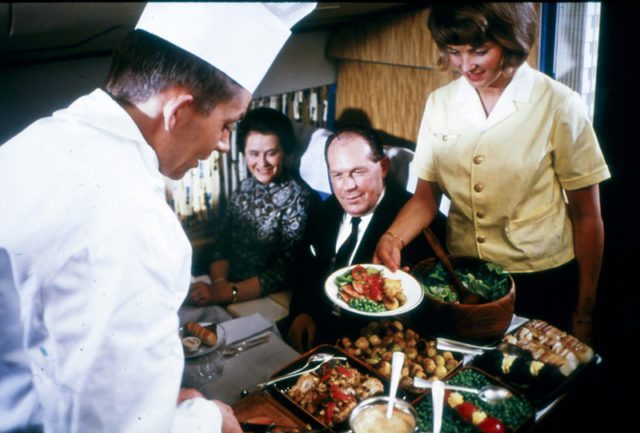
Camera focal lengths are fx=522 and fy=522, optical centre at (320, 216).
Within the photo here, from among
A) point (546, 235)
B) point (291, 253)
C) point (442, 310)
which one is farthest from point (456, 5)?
point (291, 253)

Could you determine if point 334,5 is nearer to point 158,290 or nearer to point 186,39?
point 186,39

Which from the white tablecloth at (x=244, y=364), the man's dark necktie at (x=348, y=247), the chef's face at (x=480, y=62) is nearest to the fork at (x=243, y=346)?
the white tablecloth at (x=244, y=364)

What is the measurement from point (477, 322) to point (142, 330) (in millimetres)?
927

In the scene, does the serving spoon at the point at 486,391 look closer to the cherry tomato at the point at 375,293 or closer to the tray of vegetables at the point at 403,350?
the tray of vegetables at the point at 403,350

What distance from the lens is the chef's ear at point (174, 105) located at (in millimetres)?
1125

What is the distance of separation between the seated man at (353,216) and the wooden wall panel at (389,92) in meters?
0.66

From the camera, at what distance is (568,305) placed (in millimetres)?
2094

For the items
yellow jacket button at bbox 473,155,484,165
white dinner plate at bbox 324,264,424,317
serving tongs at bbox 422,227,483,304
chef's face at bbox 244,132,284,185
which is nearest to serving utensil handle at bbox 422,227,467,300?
serving tongs at bbox 422,227,483,304

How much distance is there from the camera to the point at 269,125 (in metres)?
2.82

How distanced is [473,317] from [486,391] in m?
0.20

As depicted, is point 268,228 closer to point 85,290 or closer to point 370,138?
point 370,138

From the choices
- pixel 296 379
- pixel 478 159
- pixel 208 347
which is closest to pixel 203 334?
pixel 208 347

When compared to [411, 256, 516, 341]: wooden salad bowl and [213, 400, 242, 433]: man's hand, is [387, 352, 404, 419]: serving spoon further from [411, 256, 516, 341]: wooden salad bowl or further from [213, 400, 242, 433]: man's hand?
[213, 400, 242, 433]: man's hand

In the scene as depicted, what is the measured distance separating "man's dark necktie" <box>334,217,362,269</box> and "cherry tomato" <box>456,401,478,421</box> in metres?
1.17
